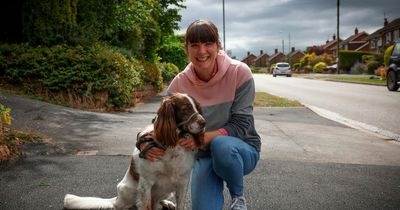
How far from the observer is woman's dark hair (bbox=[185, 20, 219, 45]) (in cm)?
332

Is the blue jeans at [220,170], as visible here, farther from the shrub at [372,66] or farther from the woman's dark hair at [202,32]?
the shrub at [372,66]

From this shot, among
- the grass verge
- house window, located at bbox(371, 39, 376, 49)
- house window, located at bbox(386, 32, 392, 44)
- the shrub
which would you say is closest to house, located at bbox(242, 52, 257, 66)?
house window, located at bbox(371, 39, 376, 49)

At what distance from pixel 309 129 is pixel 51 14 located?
9.01 metres

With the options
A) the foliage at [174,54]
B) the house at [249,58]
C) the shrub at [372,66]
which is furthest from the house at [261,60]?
the foliage at [174,54]

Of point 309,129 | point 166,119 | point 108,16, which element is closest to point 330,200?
point 166,119

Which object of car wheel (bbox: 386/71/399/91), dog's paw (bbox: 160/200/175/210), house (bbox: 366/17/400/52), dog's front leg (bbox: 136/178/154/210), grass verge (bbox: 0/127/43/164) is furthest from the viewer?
house (bbox: 366/17/400/52)

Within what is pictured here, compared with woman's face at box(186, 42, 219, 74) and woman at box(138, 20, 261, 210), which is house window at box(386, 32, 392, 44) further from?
woman's face at box(186, 42, 219, 74)

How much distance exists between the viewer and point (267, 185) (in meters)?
4.82

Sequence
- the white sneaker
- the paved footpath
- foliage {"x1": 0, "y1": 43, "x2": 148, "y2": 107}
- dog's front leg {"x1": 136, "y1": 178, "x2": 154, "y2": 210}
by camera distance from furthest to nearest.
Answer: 1. foliage {"x1": 0, "y1": 43, "x2": 148, "y2": 107}
2. the paved footpath
3. the white sneaker
4. dog's front leg {"x1": 136, "y1": 178, "x2": 154, "y2": 210}

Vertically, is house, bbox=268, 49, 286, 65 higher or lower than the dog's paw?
higher

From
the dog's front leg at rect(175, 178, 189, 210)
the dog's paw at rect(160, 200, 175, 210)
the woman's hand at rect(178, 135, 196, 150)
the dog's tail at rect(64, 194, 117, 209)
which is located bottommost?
the dog's paw at rect(160, 200, 175, 210)

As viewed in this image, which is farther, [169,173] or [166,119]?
[169,173]

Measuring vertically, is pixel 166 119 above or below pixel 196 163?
above

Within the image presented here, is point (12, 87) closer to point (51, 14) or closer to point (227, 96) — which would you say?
point (51, 14)
